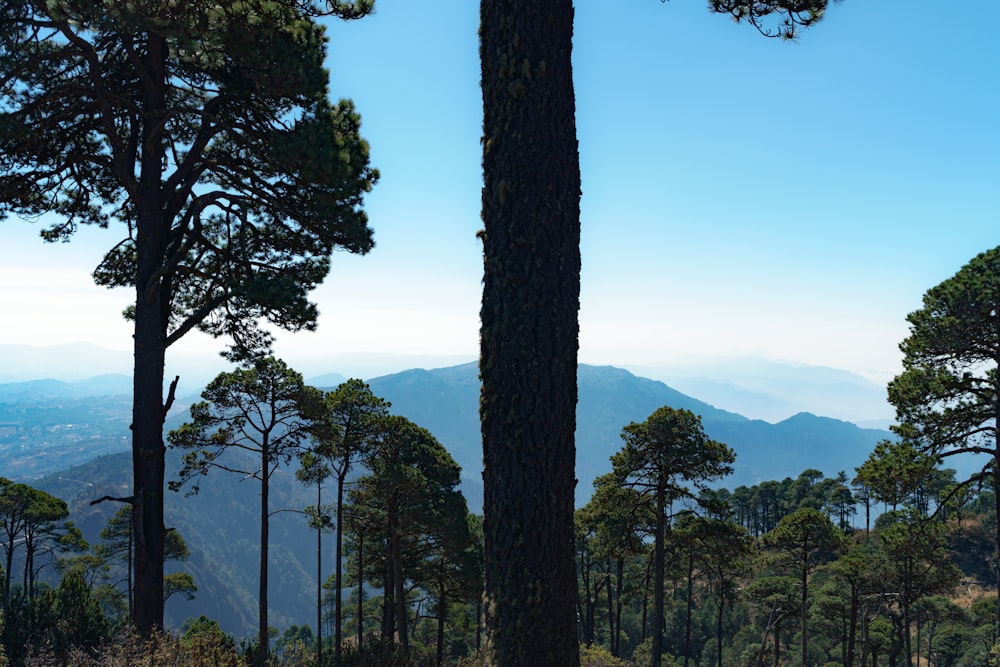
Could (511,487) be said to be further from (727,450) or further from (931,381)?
(727,450)

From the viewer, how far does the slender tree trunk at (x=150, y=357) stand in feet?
25.7

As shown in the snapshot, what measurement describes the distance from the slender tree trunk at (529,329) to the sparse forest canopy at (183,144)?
15.8 ft

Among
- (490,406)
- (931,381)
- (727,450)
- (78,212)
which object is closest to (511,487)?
(490,406)

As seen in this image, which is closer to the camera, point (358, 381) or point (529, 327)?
point (529, 327)

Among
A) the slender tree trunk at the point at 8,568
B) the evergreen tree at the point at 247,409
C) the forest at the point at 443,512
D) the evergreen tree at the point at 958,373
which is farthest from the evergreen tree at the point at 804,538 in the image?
the slender tree trunk at the point at 8,568

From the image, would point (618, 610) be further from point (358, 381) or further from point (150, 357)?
point (150, 357)

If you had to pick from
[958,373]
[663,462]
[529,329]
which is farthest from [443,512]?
[529,329]

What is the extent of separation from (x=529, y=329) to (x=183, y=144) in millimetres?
8900

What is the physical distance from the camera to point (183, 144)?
31.6 ft

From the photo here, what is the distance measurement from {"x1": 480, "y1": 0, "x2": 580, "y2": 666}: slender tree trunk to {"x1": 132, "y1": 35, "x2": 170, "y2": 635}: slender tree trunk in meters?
6.50

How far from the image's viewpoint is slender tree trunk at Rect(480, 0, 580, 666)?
322cm

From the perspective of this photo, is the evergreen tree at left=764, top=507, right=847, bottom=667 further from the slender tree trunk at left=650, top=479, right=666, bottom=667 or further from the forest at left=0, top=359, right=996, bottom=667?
the slender tree trunk at left=650, top=479, right=666, bottom=667

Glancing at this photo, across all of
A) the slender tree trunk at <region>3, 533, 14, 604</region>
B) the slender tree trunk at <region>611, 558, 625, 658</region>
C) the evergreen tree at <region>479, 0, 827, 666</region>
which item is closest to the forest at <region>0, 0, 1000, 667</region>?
the evergreen tree at <region>479, 0, 827, 666</region>

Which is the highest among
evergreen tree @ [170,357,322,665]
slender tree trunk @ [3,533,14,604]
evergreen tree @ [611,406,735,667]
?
evergreen tree @ [170,357,322,665]
